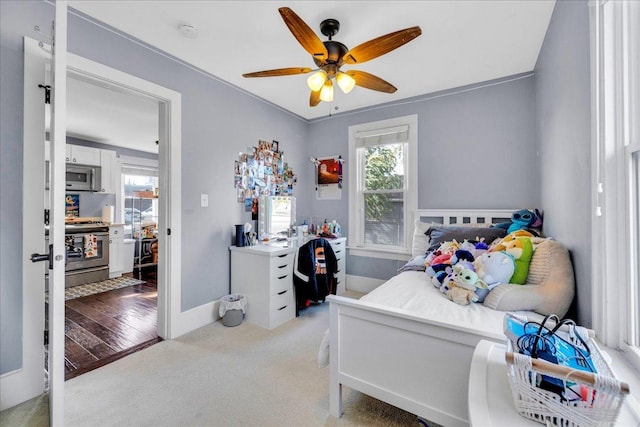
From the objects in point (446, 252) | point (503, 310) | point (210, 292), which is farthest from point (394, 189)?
point (210, 292)

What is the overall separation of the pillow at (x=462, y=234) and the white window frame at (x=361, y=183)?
66 centimetres

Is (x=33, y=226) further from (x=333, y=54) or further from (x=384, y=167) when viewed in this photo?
(x=384, y=167)

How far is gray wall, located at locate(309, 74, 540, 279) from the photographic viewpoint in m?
2.74

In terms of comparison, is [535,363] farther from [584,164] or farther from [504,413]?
[584,164]

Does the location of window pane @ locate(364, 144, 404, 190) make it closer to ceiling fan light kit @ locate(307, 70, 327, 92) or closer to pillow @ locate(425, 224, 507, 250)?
pillow @ locate(425, 224, 507, 250)

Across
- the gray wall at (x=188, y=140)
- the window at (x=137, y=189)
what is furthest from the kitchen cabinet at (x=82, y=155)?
the gray wall at (x=188, y=140)

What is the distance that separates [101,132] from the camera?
435cm

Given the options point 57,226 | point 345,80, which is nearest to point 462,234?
point 345,80

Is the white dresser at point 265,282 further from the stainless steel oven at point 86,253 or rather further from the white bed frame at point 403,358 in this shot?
the stainless steel oven at point 86,253

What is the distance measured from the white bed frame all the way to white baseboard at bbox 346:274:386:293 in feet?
7.29

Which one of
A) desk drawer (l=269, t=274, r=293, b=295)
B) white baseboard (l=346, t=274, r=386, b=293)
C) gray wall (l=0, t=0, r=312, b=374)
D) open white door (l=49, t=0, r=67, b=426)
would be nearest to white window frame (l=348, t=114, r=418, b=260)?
white baseboard (l=346, t=274, r=386, b=293)

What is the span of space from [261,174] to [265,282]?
140 centimetres

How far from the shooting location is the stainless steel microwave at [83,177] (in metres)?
4.22

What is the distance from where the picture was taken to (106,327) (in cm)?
266
